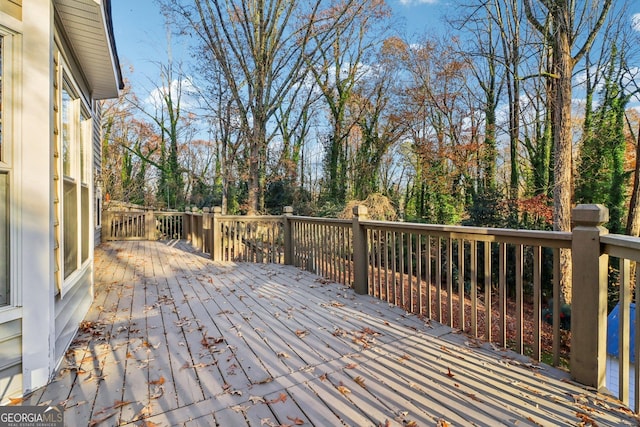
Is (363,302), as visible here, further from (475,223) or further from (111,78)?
(475,223)

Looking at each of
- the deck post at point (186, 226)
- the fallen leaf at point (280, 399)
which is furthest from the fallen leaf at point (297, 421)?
the deck post at point (186, 226)

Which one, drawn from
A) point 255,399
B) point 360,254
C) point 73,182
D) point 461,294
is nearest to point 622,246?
point 461,294

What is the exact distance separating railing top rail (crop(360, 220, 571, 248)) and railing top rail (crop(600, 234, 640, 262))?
187mm

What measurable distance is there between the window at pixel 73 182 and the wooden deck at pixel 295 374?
654 millimetres

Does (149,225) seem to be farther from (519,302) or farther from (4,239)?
(519,302)

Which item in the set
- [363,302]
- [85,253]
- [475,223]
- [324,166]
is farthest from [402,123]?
[85,253]

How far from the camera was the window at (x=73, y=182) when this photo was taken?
2568 millimetres

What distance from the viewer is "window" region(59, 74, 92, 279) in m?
2.57

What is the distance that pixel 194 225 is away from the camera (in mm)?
8586

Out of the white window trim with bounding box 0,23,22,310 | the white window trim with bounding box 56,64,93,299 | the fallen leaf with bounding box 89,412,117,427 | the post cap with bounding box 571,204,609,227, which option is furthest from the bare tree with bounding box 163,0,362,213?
the post cap with bounding box 571,204,609,227

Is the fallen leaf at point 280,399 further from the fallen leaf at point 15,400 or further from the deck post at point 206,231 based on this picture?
the deck post at point 206,231

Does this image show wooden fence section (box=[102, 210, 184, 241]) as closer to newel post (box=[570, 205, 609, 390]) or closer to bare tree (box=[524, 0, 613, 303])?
bare tree (box=[524, 0, 613, 303])

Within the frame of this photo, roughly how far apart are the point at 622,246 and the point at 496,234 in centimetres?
77

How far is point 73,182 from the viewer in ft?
9.21
